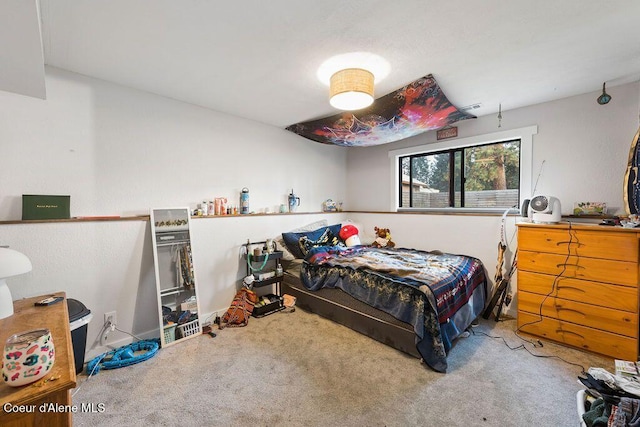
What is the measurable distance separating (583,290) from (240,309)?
10.5 ft

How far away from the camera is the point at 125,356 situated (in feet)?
6.78

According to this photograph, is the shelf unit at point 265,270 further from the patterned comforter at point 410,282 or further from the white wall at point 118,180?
the patterned comforter at point 410,282

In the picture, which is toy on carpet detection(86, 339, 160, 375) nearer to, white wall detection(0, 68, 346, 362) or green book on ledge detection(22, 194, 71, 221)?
white wall detection(0, 68, 346, 362)

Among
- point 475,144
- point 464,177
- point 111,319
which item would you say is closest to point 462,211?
point 464,177

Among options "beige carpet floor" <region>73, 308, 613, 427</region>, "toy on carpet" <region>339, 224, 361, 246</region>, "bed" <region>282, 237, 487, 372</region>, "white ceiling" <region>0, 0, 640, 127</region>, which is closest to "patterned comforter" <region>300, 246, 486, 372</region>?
"bed" <region>282, 237, 487, 372</region>

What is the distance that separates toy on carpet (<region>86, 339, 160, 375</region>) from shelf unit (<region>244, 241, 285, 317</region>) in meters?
0.99

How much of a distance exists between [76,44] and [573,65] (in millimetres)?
3691

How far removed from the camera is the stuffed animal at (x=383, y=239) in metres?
3.83

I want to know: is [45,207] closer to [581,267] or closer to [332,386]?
[332,386]

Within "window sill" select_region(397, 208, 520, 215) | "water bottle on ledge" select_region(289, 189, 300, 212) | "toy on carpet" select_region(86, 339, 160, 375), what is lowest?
"toy on carpet" select_region(86, 339, 160, 375)

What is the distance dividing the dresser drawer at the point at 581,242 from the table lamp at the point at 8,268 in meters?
3.68

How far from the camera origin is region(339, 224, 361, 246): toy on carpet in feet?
12.3

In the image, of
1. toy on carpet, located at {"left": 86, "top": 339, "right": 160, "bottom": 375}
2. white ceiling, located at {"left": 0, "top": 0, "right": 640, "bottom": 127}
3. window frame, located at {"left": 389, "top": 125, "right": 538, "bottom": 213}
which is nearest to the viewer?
white ceiling, located at {"left": 0, "top": 0, "right": 640, "bottom": 127}

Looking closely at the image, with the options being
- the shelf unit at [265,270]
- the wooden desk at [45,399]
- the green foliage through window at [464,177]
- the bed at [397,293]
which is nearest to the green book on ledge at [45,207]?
the wooden desk at [45,399]
